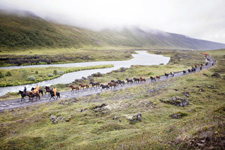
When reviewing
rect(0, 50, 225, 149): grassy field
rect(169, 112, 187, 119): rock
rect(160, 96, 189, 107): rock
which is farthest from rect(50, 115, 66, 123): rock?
rect(160, 96, 189, 107): rock

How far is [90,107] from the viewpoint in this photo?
18.1 meters

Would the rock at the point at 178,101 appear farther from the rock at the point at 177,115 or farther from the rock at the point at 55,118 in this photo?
the rock at the point at 55,118

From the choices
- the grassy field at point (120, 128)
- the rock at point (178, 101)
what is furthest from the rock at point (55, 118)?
the rock at point (178, 101)

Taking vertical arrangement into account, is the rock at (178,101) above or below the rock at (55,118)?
above

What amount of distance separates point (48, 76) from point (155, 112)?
4246cm

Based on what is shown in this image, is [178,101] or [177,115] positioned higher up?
[178,101]

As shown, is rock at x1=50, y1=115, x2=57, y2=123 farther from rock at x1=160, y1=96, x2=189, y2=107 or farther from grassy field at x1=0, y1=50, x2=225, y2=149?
rock at x1=160, y1=96, x2=189, y2=107

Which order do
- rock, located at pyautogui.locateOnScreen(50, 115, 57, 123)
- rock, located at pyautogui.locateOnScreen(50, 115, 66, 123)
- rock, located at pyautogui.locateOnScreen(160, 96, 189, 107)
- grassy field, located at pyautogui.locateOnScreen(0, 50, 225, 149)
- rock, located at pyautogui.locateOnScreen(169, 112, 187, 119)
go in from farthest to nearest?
rock, located at pyautogui.locateOnScreen(160, 96, 189, 107) → rock, located at pyautogui.locateOnScreen(50, 115, 57, 123) → rock, located at pyautogui.locateOnScreen(50, 115, 66, 123) → rock, located at pyautogui.locateOnScreen(169, 112, 187, 119) → grassy field, located at pyautogui.locateOnScreen(0, 50, 225, 149)

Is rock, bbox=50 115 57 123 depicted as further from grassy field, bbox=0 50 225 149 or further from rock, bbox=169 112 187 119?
rock, bbox=169 112 187 119

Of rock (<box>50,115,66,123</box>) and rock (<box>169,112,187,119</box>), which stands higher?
rock (<box>169,112,187,119</box>)

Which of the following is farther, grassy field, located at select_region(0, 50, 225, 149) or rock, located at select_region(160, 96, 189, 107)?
rock, located at select_region(160, 96, 189, 107)

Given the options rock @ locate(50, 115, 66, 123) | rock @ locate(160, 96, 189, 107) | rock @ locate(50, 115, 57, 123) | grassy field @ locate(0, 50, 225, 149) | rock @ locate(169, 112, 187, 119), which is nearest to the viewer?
grassy field @ locate(0, 50, 225, 149)

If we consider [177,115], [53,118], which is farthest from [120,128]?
[53,118]

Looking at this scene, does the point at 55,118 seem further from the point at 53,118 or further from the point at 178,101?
the point at 178,101
